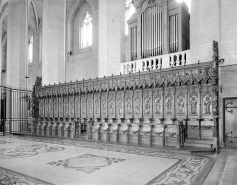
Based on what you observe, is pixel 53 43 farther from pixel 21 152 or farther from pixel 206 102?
pixel 206 102

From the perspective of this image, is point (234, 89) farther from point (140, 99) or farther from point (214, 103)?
point (140, 99)

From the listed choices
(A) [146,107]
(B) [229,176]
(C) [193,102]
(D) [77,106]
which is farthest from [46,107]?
(B) [229,176]

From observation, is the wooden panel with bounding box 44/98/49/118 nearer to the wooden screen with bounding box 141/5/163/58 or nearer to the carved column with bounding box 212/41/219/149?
the wooden screen with bounding box 141/5/163/58

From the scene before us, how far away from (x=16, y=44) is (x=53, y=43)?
16.1ft

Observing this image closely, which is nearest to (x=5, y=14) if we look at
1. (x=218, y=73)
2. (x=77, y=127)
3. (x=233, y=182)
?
(x=77, y=127)

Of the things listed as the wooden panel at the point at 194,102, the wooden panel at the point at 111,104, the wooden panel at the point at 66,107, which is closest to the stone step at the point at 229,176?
the wooden panel at the point at 194,102

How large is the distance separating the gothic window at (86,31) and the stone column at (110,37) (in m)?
8.33

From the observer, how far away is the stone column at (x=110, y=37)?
11.7 m

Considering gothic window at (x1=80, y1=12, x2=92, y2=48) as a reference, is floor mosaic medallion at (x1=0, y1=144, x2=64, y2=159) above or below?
below

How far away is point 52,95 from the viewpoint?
42.0 ft

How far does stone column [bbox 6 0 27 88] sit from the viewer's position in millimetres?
17688

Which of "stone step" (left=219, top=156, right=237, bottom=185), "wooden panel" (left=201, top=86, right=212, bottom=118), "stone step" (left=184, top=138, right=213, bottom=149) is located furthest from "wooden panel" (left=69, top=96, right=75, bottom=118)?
"stone step" (left=219, top=156, right=237, bottom=185)

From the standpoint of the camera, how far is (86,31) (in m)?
20.5

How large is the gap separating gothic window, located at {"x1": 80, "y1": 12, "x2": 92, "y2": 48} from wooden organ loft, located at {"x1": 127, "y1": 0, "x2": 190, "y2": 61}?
286 inches
